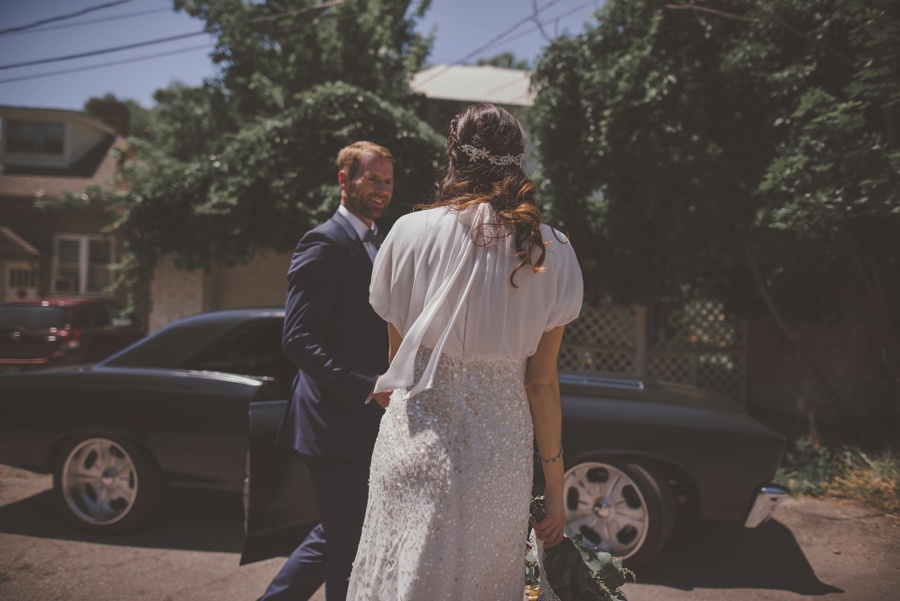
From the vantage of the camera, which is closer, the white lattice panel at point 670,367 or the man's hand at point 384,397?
the man's hand at point 384,397

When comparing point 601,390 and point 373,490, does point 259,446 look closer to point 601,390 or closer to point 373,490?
point 373,490

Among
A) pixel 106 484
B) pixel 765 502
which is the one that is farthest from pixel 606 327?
pixel 106 484

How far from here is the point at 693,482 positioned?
3701 mm

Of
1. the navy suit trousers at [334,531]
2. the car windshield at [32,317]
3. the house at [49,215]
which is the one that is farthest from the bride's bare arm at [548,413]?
the house at [49,215]

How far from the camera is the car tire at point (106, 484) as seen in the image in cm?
398

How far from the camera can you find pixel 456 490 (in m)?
1.61

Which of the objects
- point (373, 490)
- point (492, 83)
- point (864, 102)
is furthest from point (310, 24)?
point (373, 490)

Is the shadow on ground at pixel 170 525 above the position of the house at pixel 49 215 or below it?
below

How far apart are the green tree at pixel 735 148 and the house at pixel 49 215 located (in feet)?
46.4

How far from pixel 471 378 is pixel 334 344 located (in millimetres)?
872

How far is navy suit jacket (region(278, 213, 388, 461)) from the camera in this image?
7.39 ft

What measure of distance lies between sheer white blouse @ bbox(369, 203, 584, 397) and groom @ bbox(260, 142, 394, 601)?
65cm

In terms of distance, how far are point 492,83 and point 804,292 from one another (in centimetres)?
1207

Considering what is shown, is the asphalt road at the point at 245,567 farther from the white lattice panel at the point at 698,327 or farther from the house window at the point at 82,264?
the house window at the point at 82,264
